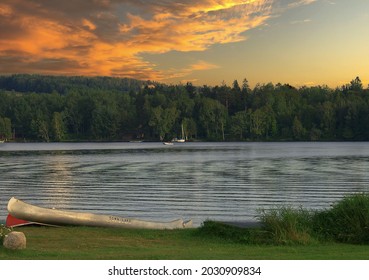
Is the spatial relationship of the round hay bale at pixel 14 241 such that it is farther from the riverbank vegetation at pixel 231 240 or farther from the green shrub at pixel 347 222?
the green shrub at pixel 347 222

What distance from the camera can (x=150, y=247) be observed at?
53.2ft

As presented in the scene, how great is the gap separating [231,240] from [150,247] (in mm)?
2502

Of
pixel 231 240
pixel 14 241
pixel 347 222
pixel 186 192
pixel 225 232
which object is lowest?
pixel 186 192

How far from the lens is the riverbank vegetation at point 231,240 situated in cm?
1445

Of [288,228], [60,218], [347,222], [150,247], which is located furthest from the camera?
[60,218]

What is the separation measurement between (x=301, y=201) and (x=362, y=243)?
68.0ft

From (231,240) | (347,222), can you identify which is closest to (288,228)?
(231,240)

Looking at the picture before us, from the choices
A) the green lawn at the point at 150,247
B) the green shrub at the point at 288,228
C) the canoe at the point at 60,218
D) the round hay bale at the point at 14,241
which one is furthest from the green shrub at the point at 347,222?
the round hay bale at the point at 14,241

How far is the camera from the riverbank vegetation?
1445 cm

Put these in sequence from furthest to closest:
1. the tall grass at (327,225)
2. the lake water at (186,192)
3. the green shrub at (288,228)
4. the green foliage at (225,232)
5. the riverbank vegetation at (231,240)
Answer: the lake water at (186,192), the green foliage at (225,232), the tall grass at (327,225), the green shrub at (288,228), the riverbank vegetation at (231,240)

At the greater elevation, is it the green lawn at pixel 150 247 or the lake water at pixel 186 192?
the green lawn at pixel 150 247

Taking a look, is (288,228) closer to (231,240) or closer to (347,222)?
(231,240)

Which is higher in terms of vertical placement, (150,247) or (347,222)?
(347,222)
